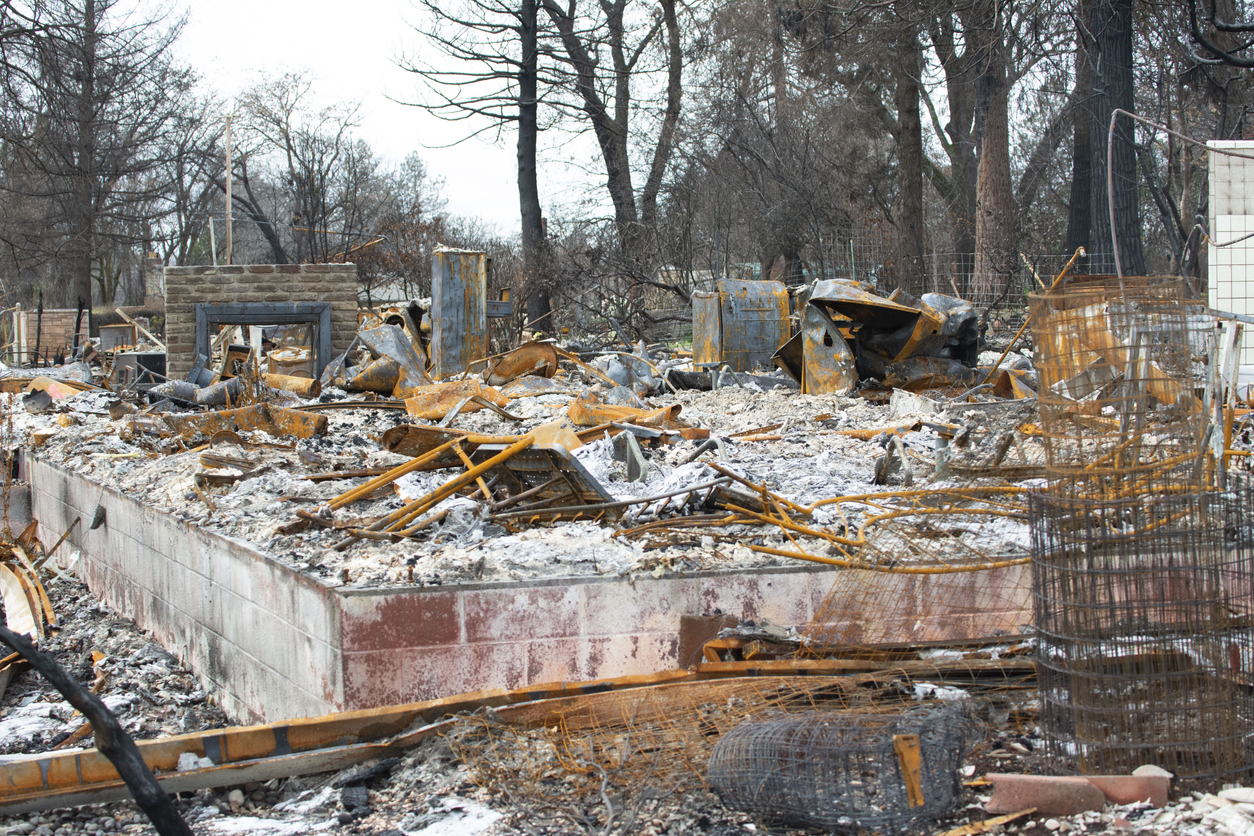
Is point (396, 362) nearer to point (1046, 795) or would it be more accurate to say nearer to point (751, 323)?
point (751, 323)

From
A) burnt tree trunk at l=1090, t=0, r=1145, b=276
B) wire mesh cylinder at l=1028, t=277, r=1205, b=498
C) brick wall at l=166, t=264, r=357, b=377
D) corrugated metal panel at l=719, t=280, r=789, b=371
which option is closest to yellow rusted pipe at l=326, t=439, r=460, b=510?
wire mesh cylinder at l=1028, t=277, r=1205, b=498

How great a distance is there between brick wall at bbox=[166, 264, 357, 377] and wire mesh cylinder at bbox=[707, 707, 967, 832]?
1116 cm

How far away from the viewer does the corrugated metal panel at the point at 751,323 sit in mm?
11961

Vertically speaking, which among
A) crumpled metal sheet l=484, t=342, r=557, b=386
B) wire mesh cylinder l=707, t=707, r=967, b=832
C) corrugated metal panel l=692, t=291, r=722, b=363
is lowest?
wire mesh cylinder l=707, t=707, r=967, b=832

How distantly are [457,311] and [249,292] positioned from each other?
2.68 meters

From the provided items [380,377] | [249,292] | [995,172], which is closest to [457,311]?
[380,377]

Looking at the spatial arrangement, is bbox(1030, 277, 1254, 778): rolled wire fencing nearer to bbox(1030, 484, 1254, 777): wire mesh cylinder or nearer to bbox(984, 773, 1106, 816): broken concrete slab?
bbox(1030, 484, 1254, 777): wire mesh cylinder

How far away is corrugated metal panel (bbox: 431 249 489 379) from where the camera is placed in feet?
42.0

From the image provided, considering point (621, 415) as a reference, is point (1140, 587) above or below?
below

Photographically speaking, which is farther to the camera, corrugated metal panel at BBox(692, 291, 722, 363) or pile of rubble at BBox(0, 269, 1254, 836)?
corrugated metal panel at BBox(692, 291, 722, 363)

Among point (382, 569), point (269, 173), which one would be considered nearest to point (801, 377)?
point (382, 569)

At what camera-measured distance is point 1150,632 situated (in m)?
2.82

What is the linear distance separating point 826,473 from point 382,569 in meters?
2.90

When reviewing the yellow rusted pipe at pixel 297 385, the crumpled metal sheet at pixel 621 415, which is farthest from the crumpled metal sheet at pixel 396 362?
the crumpled metal sheet at pixel 621 415
